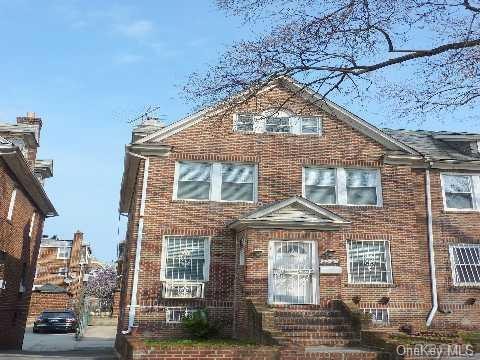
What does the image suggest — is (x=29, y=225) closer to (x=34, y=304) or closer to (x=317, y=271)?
(x=317, y=271)

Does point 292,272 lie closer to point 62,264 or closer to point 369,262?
point 369,262

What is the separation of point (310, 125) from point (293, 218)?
15.2ft

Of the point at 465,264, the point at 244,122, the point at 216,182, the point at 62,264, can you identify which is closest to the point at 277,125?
the point at 244,122

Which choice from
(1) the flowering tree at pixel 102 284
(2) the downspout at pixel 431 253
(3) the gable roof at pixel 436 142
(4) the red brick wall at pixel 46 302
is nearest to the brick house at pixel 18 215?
(2) the downspout at pixel 431 253

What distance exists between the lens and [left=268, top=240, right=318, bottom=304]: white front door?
1462 centimetres

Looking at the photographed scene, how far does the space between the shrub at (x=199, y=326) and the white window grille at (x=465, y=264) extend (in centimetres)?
915

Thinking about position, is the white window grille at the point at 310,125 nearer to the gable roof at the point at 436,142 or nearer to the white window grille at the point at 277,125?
the white window grille at the point at 277,125

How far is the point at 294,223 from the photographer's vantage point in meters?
14.7

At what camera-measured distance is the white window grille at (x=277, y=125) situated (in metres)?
17.6

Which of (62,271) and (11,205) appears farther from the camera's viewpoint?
(62,271)

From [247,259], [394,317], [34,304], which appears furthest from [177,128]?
[34,304]

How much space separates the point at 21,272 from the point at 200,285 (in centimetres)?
1047

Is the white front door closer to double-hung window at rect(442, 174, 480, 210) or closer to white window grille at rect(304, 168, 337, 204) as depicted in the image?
white window grille at rect(304, 168, 337, 204)
